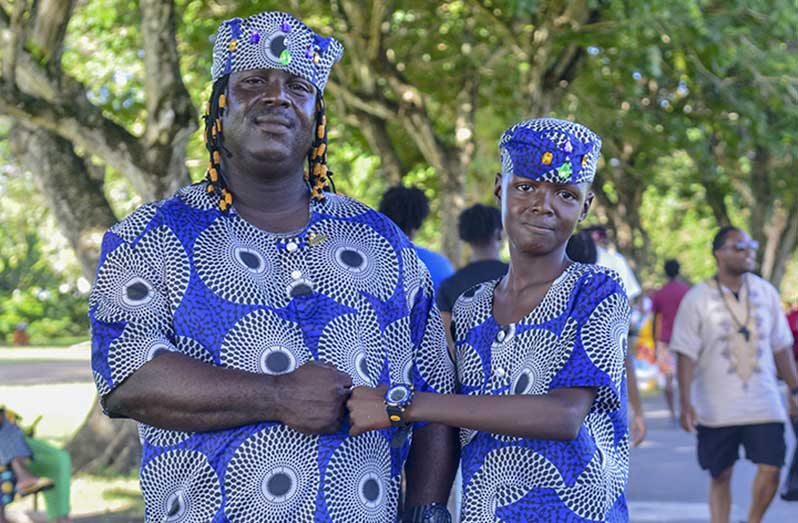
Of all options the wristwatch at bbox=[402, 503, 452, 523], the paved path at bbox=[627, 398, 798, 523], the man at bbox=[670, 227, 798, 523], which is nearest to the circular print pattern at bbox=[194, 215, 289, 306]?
the wristwatch at bbox=[402, 503, 452, 523]

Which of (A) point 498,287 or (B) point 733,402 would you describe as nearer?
(A) point 498,287

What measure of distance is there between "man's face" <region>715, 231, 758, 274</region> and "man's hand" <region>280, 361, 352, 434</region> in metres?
5.57

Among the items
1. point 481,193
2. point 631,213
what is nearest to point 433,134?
point 481,193

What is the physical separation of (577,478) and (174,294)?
1003 millimetres

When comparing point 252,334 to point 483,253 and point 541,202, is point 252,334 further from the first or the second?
point 483,253

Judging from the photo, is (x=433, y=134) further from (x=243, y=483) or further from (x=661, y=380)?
(x=243, y=483)

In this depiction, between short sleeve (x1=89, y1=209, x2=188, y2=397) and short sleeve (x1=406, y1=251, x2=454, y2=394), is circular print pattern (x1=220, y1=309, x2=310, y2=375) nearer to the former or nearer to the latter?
short sleeve (x1=89, y1=209, x2=188, y2=397)

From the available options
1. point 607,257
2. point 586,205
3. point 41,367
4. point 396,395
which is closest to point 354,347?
point 396,395

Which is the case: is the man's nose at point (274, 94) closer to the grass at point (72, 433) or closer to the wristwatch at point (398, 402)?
the wristwatch at point (398, 402)

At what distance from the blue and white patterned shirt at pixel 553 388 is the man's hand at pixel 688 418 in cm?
493

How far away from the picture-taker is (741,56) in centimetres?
1357

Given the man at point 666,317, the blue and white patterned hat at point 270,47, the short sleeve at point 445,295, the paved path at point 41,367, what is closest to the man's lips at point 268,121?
the blue and white patterned hat at point 270,47

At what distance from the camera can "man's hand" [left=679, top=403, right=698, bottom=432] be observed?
8093 millimetres

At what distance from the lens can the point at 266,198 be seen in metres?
3.15
